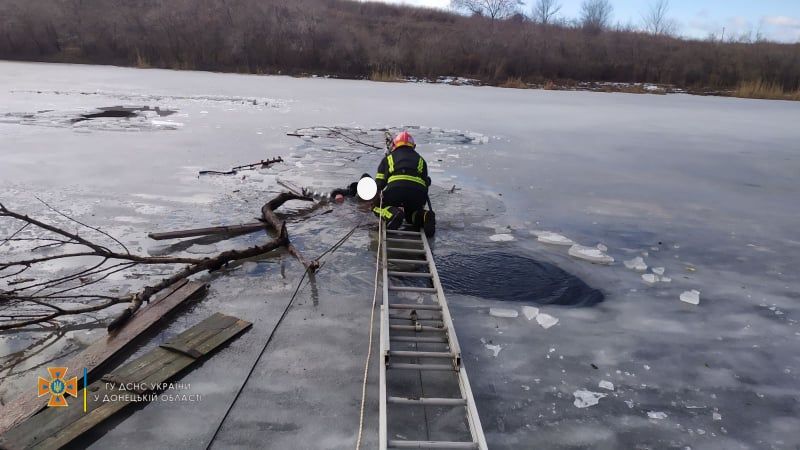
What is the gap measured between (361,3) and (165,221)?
48.2 m

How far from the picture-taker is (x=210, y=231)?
5199 millimetres

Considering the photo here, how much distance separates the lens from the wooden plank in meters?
5.00

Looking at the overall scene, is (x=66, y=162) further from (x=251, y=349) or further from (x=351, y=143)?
(x=251, y=349)

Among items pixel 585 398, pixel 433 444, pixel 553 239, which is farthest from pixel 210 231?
pixel 585 398

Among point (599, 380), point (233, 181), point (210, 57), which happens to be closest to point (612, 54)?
point (210, 57)

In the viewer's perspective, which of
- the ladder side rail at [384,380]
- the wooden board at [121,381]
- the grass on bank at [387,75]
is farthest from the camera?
the grass on bank at [387,75]

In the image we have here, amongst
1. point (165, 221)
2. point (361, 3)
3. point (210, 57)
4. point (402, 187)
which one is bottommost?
point (165, 221)

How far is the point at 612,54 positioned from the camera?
3050cm

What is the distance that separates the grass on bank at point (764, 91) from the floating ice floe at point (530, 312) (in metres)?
27.3

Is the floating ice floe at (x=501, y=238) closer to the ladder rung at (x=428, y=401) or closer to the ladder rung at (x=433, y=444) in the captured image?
the ladder rung at (x=428, y=401)

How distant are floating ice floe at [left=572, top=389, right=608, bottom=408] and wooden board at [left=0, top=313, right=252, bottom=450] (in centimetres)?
239

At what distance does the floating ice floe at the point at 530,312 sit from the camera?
4.00 metres

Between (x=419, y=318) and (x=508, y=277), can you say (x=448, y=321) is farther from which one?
(x=508, y=277)

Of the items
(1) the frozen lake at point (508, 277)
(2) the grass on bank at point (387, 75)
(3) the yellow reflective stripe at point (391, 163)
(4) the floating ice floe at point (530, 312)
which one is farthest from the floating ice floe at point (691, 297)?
(2) the grass on bank at point (387, 75)
